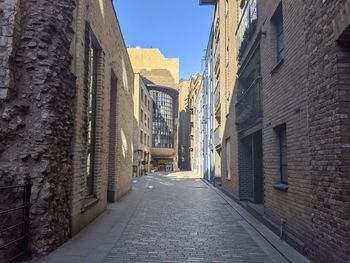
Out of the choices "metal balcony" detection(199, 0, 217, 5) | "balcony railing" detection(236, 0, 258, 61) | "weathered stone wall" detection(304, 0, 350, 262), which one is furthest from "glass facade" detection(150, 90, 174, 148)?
"weathered stone wall" detection(304, 0, 350, 262)

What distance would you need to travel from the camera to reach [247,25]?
1141 cm

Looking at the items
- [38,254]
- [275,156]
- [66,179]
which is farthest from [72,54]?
[275,156]

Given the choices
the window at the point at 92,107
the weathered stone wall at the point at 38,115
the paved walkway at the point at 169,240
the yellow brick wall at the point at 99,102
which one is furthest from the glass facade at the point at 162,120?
the weathered stone wall at the point at 38,115

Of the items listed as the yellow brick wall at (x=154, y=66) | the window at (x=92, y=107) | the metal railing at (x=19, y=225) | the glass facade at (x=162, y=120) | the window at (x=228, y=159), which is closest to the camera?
the metal railing at (x=19, y=225)

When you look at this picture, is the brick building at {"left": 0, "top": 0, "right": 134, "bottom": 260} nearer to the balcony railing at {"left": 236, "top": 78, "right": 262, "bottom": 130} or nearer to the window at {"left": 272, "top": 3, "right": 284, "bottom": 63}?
the window at {"left": 272, "top": 3, "right": 284, "bottom": 63}

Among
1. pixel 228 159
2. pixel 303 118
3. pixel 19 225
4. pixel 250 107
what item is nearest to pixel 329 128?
pixel 303 118

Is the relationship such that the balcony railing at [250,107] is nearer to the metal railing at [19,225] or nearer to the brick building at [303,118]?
the brick building at [303,118]

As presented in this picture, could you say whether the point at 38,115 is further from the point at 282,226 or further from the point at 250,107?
the point at 250,107

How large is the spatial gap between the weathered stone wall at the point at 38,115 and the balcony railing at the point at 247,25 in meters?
5.84

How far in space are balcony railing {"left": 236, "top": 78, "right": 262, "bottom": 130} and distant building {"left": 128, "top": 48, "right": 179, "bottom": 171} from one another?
158ft

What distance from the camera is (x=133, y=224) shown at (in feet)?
30.7

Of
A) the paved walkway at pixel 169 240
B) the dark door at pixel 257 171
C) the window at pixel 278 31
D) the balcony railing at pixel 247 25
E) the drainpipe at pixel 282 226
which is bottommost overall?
the paved walkway at pixel 169 240

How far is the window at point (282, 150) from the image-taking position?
8042 mm

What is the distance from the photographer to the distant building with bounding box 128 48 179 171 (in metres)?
64.2
